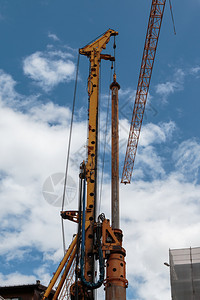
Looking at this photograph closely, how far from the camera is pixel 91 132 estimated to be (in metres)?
29.1

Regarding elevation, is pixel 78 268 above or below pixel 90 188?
below

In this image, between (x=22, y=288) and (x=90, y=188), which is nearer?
(x=90, y=188)

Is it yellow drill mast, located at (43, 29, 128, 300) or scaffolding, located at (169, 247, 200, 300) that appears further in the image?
scaffolding, located at (169, 247, 200, 300)

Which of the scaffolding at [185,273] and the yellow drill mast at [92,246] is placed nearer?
the yellow drill mast at [92,246]

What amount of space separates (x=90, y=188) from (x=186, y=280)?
1232cm

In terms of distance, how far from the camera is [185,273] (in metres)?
32.1

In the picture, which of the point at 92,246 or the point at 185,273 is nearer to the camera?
the point at 92,246

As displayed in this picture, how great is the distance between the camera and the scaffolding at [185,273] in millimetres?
30750

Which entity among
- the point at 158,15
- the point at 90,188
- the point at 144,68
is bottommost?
the point at 90,188

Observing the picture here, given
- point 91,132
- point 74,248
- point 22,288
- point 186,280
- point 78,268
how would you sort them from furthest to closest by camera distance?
point 22,288 → point 186,280 → point 91,132 → point 74,248 → point 78,268

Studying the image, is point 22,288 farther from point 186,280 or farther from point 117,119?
point 117,119

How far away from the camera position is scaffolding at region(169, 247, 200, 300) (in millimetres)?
30750

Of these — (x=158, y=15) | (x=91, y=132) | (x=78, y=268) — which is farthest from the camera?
(x=158, y=15)

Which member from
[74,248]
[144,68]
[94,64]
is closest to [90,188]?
[74,248]
